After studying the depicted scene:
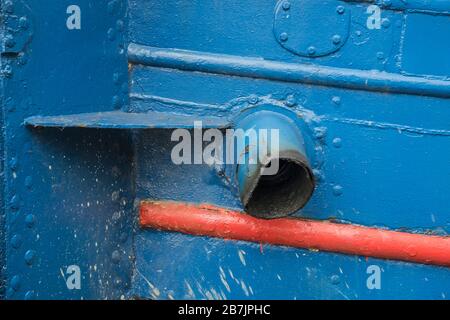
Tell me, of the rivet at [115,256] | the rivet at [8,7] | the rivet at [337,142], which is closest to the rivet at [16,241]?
the rivet at [115,256]

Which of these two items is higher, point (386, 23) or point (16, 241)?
point (386, 23)

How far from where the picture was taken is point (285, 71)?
86.4 inches

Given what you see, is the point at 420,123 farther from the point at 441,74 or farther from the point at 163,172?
the point at 163,172

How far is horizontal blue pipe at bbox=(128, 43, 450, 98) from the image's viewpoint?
2133 mm

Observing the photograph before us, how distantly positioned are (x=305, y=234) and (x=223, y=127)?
0.52m

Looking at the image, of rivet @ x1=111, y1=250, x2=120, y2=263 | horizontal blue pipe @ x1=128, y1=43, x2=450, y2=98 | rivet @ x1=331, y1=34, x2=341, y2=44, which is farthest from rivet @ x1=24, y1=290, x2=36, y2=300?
rivet @ x1=331, y1=34, x2=341, y2=44

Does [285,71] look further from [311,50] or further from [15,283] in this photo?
[15,283]

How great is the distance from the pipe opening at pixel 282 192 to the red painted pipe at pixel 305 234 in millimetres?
153

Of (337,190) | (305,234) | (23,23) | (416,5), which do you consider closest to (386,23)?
(416,5)

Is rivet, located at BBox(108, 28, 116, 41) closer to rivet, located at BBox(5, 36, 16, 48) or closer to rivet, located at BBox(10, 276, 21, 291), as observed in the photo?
rivet, located at BBox(5, 36, 16, 48)

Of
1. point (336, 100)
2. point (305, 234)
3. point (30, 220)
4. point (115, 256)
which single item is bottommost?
point (115, 256)

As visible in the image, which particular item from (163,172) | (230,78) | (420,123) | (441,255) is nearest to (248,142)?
(230,78)

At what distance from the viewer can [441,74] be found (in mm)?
2111
